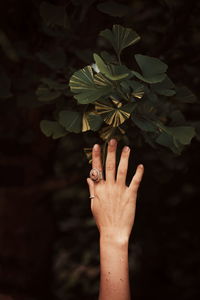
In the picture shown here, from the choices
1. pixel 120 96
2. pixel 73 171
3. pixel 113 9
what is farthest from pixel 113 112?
pixel 73 171

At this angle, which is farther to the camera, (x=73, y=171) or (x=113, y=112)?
(x=73, y=171)

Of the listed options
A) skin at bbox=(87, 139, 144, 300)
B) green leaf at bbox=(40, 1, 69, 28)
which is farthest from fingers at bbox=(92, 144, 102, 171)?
green leaf at bbox=(40, 1, 69, 28)

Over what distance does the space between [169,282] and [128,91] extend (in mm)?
2334

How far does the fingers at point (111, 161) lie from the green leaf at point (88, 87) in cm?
17

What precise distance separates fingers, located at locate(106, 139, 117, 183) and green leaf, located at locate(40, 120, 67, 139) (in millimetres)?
136

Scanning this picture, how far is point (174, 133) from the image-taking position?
4.05ft

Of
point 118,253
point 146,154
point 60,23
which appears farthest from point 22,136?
point 118,253

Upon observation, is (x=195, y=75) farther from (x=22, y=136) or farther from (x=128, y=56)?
(x=22, y=136)

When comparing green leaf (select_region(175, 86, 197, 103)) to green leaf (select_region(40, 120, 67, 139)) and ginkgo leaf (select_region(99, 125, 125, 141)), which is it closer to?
ginkgo leaf (select_region(99, 125, 125, 141))

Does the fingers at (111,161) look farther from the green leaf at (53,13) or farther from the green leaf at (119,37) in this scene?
the green leaf at (53,13)

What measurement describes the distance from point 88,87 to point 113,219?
0.36m

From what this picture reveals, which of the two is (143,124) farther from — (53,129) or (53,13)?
(53,13)

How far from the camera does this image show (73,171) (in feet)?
8.00

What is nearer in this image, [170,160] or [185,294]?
[170,160]
